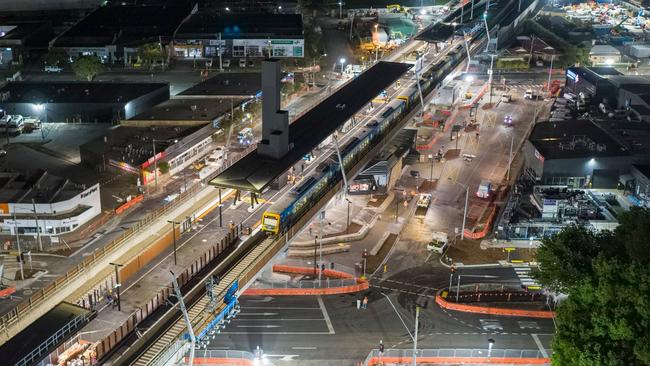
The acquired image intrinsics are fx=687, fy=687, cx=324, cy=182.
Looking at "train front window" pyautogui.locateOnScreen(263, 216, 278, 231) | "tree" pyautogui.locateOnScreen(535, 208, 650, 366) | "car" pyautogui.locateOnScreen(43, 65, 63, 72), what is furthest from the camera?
"car" pyautogui.locateOnScreen(43, 65, 63, 72)

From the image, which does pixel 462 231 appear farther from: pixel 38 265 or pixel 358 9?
pixel 358 9

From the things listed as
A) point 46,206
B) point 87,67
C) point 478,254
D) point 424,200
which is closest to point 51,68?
point 87,67

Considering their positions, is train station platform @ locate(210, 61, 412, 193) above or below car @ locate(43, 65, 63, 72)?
above

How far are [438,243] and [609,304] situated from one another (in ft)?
47.3

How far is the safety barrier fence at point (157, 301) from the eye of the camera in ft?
74.4

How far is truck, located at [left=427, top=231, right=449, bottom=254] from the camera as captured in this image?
37969mm

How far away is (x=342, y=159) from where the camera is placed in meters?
38.8

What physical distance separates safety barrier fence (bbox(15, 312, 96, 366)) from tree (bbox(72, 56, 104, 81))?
5316 centimetres

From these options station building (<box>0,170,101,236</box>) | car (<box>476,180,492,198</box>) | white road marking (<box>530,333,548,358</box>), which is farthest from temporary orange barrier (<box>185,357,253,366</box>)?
car (<box>476,180,492,198</box>)

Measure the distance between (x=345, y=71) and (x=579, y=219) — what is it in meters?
41.6

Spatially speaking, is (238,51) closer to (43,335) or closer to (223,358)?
(223,358)

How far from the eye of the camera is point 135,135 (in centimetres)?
5134

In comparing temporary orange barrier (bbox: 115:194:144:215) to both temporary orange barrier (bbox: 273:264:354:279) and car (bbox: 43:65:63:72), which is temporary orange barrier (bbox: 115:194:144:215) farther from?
car (bbox: 43:65:63:72)

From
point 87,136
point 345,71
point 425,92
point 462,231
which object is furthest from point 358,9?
point 462,231
